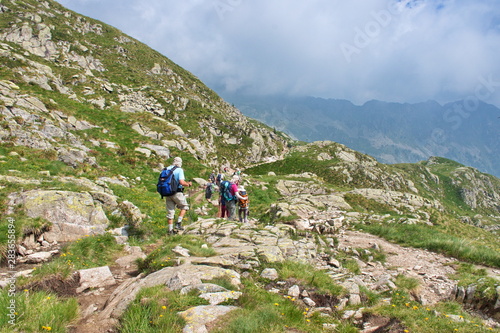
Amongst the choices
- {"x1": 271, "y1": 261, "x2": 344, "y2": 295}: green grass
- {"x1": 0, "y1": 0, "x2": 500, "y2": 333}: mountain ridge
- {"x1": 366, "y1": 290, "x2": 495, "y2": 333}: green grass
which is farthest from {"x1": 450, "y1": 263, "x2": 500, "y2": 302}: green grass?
{"x1": 271, "y1": 261, "x2": 344, "y2": 295}: green grass

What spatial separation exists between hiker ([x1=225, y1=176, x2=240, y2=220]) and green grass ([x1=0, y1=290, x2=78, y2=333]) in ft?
34.4

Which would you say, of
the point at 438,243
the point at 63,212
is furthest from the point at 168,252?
the point at 438,243

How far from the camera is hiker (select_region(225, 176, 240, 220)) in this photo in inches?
580

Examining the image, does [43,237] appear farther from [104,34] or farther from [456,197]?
[456,197]

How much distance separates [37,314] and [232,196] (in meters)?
11.2

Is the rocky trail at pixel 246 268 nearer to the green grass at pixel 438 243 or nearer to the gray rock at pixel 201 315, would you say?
the gray rock at pixel 201 315

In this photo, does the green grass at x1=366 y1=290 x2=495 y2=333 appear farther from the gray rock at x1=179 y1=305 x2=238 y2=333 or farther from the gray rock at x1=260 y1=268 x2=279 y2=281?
the gray rock at x1=179 y1=305 x2=238 y2=333

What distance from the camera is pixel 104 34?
96.4 metres

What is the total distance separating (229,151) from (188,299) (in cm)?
7286

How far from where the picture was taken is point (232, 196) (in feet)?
49.1

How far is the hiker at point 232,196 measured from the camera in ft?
48.3

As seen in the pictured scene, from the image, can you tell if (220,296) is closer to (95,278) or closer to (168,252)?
(168,252)

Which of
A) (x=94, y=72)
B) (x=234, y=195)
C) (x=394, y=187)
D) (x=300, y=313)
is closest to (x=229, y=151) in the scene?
(x=94, y=72)

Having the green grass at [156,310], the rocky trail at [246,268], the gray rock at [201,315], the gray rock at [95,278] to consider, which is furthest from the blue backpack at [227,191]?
Result: the gray rock at [201,315]
